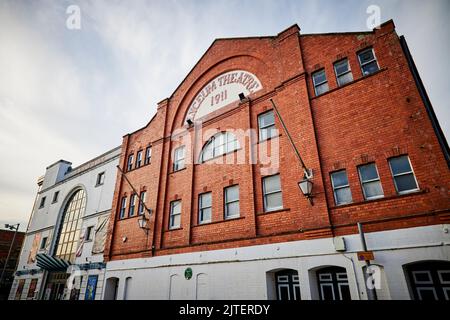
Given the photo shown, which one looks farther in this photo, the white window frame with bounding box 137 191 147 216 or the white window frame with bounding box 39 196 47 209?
the white window frame with bounding box 39 196 47 209

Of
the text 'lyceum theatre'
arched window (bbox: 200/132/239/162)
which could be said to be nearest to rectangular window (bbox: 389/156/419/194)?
the text 'lyceum theatre'

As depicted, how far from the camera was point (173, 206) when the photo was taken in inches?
589

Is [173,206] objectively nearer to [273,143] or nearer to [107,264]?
[107,264]

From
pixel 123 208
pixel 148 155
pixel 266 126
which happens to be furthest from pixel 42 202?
pixel 266 126

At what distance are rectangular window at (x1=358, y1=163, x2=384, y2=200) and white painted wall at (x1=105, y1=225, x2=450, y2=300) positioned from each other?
1.38m

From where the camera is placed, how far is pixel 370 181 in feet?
29.7

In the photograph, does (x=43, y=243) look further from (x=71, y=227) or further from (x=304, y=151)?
(x=304, y=151)

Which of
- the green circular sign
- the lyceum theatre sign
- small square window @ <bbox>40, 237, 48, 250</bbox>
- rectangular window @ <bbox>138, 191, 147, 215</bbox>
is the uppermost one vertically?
the lyceum theatre sign

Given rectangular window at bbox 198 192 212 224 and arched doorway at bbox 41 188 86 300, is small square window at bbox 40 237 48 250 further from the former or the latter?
rectangular window at bbox 198 192 212 224

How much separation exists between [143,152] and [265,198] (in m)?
10.8

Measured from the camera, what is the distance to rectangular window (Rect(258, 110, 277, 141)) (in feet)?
40.4

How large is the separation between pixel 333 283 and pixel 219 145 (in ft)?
28.0

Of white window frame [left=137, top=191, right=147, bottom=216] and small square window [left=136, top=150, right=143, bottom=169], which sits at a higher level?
small square window [left=136, top=150, right=143, bottom=169]

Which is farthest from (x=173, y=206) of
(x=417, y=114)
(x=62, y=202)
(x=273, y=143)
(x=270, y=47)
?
(x=62, y=202)
